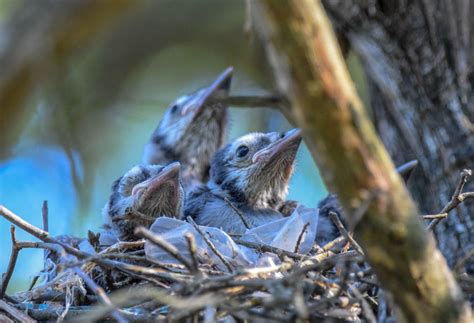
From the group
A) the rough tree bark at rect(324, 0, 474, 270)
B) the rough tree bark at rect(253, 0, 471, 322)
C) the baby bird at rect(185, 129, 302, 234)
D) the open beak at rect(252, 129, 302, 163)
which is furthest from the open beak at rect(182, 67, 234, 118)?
the rough tree bark at rect(253, 0, 471, 322)

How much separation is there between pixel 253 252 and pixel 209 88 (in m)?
1.87

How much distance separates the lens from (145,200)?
11.1 feet

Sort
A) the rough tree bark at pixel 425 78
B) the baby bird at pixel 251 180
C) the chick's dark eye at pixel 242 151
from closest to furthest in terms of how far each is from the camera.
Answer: the rough tree bark at pixel 425 78 → the baby bird at pixel 251 180 → the chick's dark eye at pixel 242 151

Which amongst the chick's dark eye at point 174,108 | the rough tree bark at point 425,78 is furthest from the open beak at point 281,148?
the chick's dark eye at point 174,108

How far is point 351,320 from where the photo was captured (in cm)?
231

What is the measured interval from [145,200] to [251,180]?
602 mm

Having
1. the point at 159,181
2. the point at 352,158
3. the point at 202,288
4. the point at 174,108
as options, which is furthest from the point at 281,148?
the point at 352,158

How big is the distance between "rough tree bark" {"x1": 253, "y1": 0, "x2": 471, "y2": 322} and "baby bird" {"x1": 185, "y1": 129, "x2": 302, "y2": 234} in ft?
6.06

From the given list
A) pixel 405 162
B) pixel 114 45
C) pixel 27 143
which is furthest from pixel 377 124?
pixel 27 143

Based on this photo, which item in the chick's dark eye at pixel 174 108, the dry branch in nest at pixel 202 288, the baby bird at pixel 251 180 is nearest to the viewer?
the dry branch in nest at pixel 202 288

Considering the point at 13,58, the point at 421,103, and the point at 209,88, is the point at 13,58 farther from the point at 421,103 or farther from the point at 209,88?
the point at 421,103

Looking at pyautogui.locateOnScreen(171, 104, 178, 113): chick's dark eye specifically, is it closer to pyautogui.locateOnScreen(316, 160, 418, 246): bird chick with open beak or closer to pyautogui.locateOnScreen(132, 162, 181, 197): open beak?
pyautogui.locateOnScreen(316, 160, 418, 246): bird chick with open beak

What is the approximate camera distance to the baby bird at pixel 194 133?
4.51 metres

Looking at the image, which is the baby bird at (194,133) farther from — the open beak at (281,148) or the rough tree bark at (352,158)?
the rough tree bark at (352,158)
